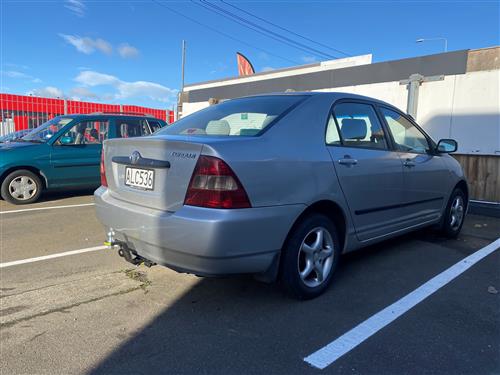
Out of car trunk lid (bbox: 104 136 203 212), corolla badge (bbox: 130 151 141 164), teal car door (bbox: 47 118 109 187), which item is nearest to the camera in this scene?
car trunk lid (bbox: 104 136 203 212)

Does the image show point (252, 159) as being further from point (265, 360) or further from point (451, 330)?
point (451, 330)

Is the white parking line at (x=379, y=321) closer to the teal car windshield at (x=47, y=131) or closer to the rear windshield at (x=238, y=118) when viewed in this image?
the rear windshield at (x=238, y=118)

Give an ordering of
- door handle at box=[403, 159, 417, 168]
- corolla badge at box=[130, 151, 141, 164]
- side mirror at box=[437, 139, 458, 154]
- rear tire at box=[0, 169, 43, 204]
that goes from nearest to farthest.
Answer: corolla badge at box=[130, 151, 141, 164] < door handle at box=[403, 159, 417, 168] < side mirror at box=[437, 139, 458, 154] < rear tire at box=[0, 169, 43, 204]

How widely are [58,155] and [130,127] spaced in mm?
1551

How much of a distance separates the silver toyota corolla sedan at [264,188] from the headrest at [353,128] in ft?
0.03

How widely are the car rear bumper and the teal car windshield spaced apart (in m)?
5.80

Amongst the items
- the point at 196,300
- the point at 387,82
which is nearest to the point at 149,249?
the point at 196,300

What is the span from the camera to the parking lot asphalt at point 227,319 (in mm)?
2406

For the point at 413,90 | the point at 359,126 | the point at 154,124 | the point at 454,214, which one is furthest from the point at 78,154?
the point at 413,90

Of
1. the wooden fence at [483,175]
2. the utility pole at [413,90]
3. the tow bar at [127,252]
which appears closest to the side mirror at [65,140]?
the tow bar at [127,252]

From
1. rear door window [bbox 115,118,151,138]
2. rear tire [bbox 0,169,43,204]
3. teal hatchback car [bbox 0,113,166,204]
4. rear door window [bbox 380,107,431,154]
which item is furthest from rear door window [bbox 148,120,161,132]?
rear door window [bbox 380,107,431,154]

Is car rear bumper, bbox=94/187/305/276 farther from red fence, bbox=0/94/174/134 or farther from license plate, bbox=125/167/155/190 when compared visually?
red fence, bbox=0/94/174/134

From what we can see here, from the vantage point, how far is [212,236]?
8.21ft

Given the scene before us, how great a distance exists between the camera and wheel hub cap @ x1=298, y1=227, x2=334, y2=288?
3.11 m
